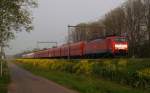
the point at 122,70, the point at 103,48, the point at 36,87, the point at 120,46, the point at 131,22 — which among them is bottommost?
the point at 36,87

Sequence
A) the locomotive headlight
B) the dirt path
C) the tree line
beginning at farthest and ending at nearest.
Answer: the tree line, the locomotive headlight, the dirt path

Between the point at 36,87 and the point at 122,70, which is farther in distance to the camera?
the point at 36,87

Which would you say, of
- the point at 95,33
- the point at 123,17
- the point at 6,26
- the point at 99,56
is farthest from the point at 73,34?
the point at 6,26

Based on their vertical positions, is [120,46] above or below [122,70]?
above

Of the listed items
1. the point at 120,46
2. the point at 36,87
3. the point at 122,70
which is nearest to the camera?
the point at 122,70

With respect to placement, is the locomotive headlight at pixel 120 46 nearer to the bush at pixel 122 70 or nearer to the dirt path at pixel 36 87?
the bush at pixel 122 70

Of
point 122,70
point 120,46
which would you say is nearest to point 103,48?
point 120,46

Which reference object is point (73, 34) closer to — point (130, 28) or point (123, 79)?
point (130, 28)

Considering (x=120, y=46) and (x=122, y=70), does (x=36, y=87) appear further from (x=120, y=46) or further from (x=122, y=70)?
(x=120, y=46)

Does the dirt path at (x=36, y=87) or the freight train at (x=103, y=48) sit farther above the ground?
the freight train at (x=103, y=48)

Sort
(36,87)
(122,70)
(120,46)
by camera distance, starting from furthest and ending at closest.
→ (120,46)
(36,87)
(122,70)

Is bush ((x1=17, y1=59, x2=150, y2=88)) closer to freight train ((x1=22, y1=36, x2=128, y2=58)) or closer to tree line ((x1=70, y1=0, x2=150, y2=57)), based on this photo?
freight train ((x1=22, y1=36, x2=128, y2=58))

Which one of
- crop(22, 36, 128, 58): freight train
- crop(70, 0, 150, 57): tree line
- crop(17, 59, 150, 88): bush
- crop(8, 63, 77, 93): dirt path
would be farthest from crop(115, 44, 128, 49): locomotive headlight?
crop(70, 0, 150, 57): tree line

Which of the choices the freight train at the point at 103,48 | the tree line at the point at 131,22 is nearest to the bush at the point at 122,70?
the freight train at the point at 103,48
